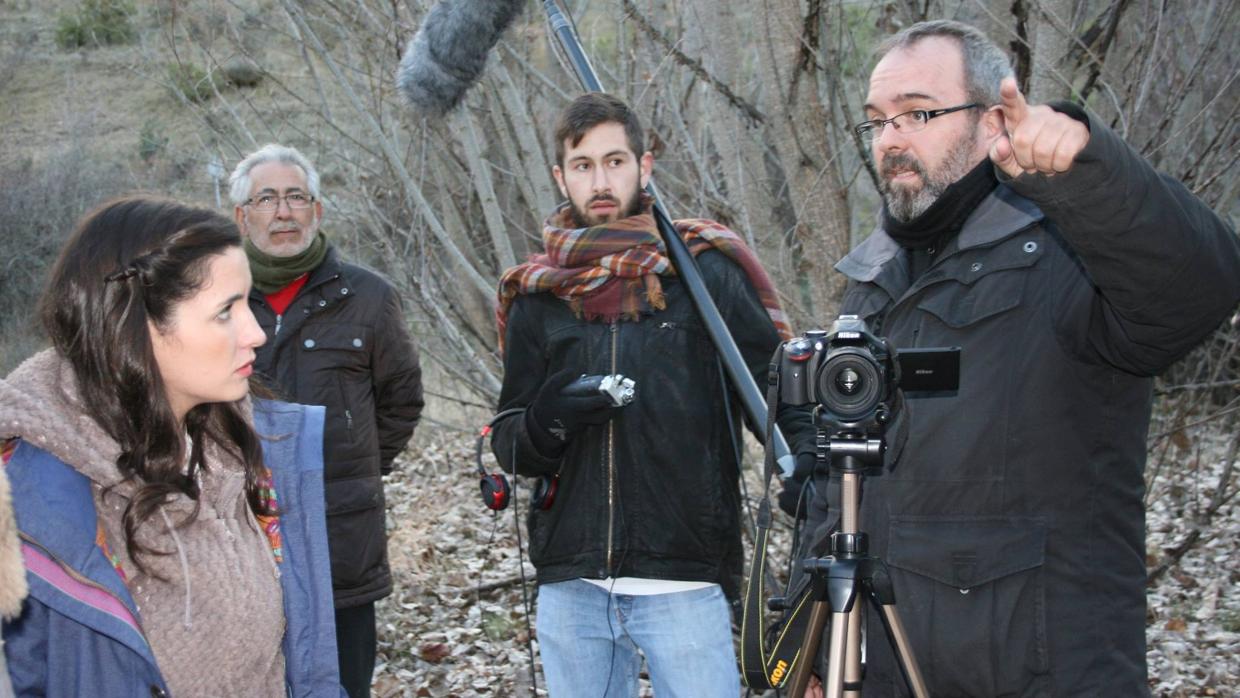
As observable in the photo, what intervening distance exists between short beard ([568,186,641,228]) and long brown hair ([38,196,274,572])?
1.42m

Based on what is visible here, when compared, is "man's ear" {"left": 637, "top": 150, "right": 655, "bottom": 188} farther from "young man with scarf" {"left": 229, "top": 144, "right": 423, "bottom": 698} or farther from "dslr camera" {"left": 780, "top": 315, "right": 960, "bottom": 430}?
"dslr camera" {"left": 780, "top": 315, "right": 960, "bottom": 430}

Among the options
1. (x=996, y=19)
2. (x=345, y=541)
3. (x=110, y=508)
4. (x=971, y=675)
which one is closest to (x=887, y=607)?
(x=971, y=675)

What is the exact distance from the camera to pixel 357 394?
4125mm

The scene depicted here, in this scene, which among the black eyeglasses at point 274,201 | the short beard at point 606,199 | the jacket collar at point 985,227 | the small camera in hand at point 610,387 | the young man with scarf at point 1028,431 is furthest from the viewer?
the black eyeglasses at point 274,201

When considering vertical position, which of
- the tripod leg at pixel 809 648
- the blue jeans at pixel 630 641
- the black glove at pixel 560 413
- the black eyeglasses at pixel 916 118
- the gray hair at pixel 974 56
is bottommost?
the blue jeans at pixel 630 641

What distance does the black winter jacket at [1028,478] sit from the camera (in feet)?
7.54

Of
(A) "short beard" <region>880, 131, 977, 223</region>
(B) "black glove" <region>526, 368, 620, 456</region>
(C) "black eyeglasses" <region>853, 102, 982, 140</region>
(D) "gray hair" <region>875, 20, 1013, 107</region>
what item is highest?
(D) "gray hair" <region>875, 20, 1013, 107</region>

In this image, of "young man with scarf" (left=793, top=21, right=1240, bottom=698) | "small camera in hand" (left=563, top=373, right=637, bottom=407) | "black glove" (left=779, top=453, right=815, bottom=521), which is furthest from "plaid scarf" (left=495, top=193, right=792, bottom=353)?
"young man with scarf" (left=793, top=21, right=1240, bottom=698)

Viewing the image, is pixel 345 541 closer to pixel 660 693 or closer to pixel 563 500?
pixel 563 500

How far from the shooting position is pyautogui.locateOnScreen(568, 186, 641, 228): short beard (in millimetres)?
3564

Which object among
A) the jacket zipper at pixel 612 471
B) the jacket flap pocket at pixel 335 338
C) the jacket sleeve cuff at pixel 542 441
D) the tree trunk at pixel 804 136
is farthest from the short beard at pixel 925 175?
the jacket flap pocket at pixel 335 338

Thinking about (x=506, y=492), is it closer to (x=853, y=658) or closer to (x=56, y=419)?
(x=853, y=658)

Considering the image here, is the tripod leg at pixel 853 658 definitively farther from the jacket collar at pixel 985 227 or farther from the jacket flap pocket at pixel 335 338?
the jacket flap pocket at pixel 335 338

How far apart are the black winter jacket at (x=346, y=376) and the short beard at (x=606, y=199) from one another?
0.94 m
